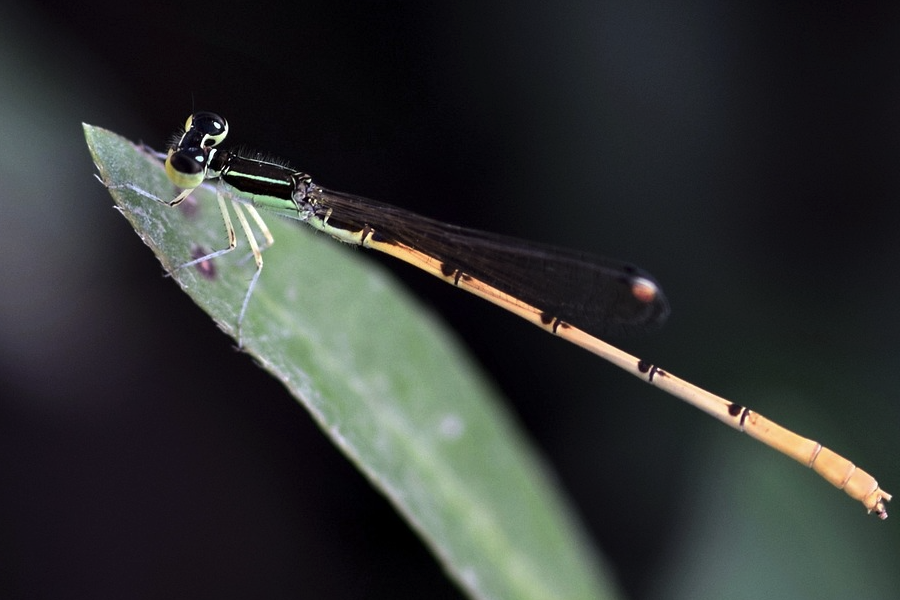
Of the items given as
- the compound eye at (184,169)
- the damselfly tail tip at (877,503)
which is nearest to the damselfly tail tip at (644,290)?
the damselfly tail tip at (877,503)

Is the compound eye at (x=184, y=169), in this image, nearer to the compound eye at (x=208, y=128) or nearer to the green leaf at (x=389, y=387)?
the green leaf at (x=389, y=387)

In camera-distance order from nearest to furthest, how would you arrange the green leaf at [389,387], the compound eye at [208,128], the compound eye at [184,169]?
the green leaf at [389,387] < the compound eye at [184,169] < the compound eye at [208,128]

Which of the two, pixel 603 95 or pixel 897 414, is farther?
pixel 603 95

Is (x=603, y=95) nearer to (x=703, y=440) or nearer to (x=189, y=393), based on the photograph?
(x=703, y=440)

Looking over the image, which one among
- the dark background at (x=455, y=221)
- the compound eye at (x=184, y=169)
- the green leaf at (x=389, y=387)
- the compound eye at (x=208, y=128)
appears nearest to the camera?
the green leaf at (x=389, y=387)

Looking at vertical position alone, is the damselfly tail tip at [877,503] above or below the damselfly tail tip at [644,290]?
below

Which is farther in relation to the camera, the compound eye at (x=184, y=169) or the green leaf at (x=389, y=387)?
the compound eye at (x=184, y=169)

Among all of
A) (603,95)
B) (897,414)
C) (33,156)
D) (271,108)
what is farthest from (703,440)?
(33,156)
